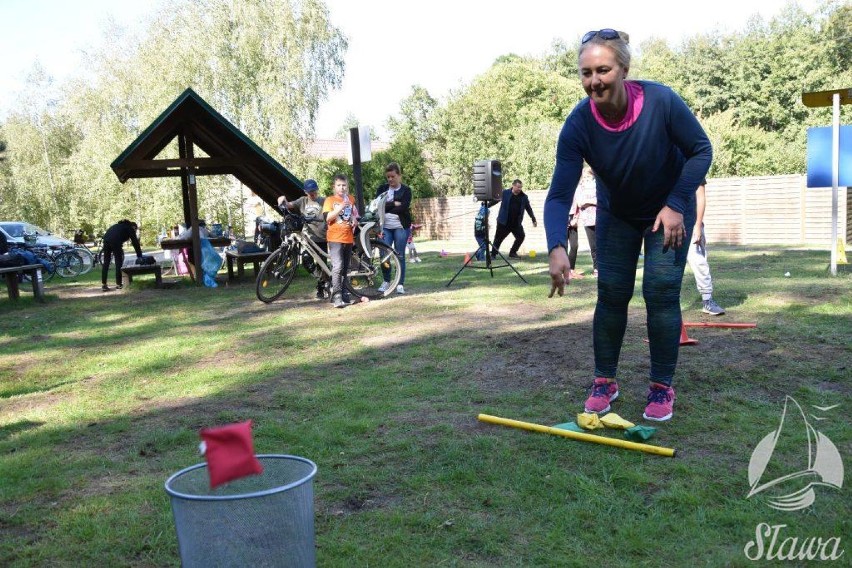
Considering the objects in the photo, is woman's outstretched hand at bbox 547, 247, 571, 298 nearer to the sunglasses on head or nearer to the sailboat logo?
the sunglasses on head

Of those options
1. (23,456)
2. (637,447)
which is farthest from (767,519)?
(23,456)

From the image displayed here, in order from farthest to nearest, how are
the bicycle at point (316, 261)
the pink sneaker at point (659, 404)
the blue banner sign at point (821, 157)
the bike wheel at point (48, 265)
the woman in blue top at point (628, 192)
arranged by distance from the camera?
1. the bike wheel at point (48, 265)
2. the blue banner sign at point (821, 157)
3. the bicycle at point (316, 261)
4. the pink sneaker at point (659, 404)
5. the woman in blue top at point (628, 192)

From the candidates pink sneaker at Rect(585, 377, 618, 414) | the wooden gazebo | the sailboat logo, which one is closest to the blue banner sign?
the wooden gazebo

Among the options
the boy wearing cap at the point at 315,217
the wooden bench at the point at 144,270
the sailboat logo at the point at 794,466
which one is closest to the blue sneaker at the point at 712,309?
the sailboat logo at the point at 794,466

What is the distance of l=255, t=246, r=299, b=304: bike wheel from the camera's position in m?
11.3

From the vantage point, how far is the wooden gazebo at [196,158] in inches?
545

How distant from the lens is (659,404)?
170 inches

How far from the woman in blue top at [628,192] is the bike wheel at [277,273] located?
7546 mm

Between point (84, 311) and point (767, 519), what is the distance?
1112cm

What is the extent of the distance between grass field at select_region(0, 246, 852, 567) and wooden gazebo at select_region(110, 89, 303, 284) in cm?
562

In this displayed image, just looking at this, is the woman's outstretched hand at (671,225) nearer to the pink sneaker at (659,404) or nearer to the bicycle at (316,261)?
the pink sneaker at (659,404)

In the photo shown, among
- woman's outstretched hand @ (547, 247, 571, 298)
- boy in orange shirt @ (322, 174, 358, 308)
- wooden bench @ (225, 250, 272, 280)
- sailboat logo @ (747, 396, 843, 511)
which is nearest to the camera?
sailboat logo @ (747, 396, 843, 511)

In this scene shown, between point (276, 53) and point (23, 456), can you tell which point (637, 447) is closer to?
point (23, 456)

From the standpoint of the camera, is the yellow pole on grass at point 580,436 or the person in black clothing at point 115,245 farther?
the person in black clothing at point 115,245
